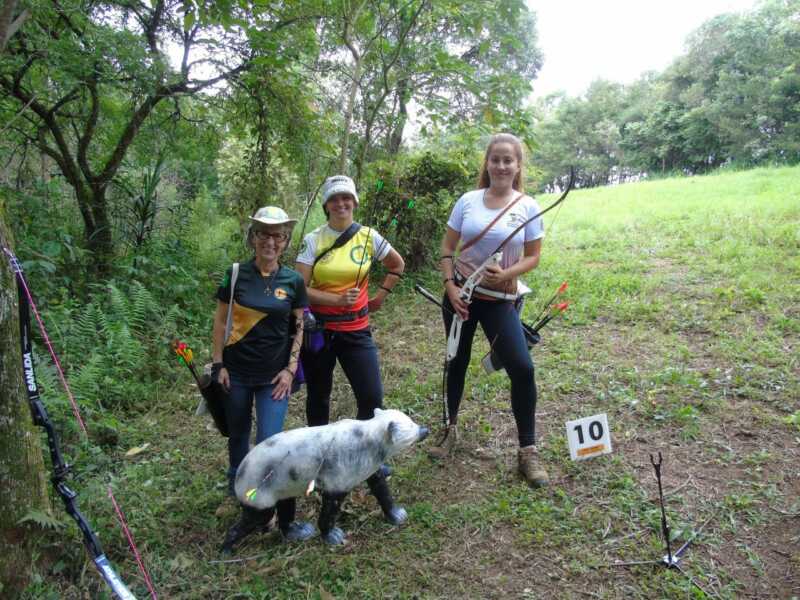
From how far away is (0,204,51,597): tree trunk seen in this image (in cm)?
194

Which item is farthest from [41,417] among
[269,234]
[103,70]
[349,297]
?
[103,70]

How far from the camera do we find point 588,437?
115 inches

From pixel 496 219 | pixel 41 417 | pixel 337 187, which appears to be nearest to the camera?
pixel 41 417

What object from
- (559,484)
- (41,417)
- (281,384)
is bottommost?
(559,484)

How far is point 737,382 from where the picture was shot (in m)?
3.85

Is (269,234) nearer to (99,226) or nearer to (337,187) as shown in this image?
(337,187)

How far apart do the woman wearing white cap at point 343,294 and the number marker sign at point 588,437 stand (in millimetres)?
1067

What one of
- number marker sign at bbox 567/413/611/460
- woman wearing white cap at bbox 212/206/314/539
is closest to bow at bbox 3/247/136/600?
woman wearing white cap at bbox 212/206/314/539

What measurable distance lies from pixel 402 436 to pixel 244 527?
0.97 m

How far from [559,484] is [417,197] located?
15.4 ft

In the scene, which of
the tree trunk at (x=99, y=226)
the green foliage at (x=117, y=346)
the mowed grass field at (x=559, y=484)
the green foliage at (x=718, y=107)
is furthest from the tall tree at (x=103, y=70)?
the green foliage at (x=718, y=107)

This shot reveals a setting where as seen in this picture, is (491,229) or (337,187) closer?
(337,187)

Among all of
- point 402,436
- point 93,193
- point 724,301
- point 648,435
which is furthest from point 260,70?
point 724,301

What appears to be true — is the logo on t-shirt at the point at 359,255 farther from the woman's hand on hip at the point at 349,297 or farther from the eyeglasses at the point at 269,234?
the eyeglasses at the point at 269,234
